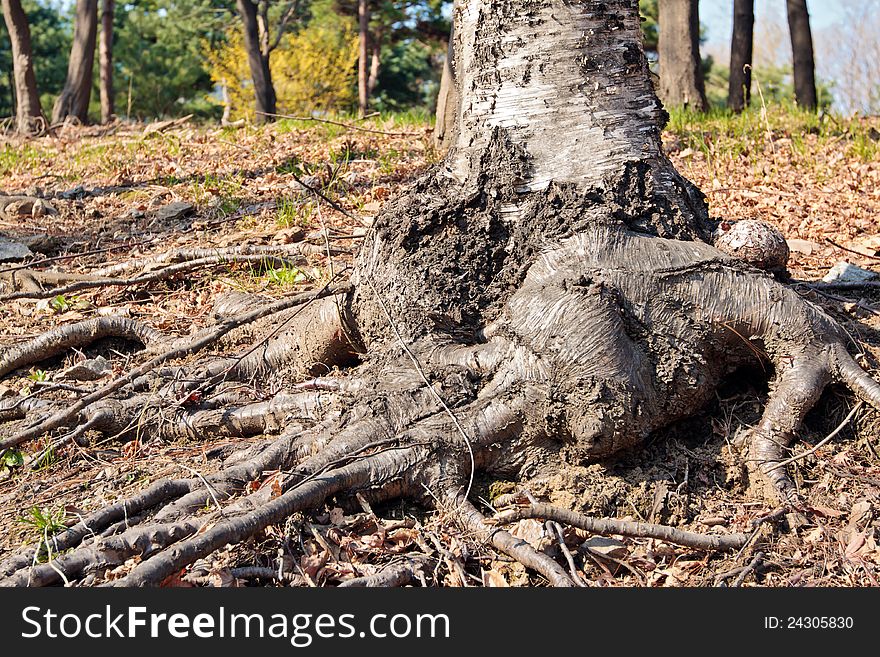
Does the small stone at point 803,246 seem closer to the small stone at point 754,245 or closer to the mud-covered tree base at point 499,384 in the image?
the small stone at point 754,245

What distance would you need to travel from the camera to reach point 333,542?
282cm

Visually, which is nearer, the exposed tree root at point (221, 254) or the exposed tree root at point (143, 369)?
the exposed tree root at point (143, 369)

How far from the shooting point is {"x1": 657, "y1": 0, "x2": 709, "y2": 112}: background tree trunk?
1024 cm

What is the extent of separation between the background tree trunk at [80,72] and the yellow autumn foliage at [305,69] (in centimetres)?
1316

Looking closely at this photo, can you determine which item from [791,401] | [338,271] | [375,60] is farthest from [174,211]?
[375,60]

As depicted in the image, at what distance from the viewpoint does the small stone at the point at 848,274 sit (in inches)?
166

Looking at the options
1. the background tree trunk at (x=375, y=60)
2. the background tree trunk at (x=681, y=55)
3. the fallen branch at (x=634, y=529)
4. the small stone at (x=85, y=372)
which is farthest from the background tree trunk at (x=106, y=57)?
the fallen branch at (x=634, y=529)

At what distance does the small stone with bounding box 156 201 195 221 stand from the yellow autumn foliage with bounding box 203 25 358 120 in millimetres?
20592

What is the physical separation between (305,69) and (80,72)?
13.9 metres

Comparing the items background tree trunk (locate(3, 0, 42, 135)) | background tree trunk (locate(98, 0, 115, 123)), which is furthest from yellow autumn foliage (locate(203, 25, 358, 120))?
background tree trunk (locate(3, 0, 42, 135))

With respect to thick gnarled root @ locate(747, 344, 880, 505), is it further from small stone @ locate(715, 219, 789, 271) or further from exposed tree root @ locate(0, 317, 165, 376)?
exposed tree root @ locate(0, 317, 165, 376)

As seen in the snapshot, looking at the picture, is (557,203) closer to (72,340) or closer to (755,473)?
(755,473)

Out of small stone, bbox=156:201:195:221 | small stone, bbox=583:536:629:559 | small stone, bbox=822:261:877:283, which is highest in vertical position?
small stone, bbox=156:201:195:221

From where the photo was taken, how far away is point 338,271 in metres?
4.55
